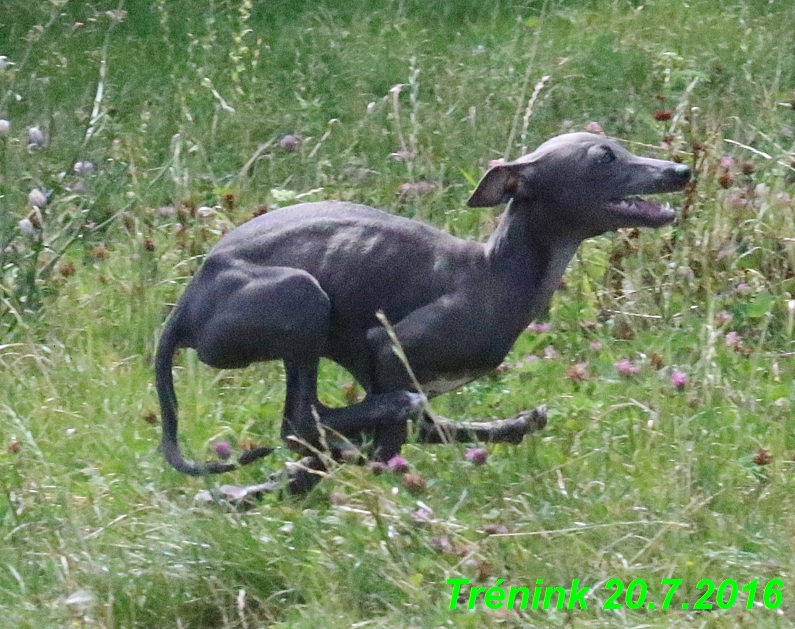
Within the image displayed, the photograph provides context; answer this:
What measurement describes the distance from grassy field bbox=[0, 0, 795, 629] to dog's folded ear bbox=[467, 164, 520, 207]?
0.73 m

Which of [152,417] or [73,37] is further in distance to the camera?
[73,37]

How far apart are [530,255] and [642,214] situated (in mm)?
318

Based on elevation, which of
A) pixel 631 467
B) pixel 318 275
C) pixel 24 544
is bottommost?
pixel 24 544

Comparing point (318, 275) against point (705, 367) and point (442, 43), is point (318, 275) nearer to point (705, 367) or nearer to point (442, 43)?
point (705, 367)

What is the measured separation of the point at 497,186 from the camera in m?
4.04

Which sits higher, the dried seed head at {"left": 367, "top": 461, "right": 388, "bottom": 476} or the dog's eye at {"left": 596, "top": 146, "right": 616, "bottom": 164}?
the dog's eye at {"left": 596, "top": 146, "right": 616, "bottom": 164}

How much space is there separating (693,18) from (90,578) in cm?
584

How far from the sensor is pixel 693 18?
27.4ft

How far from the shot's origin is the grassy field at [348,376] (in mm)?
3572

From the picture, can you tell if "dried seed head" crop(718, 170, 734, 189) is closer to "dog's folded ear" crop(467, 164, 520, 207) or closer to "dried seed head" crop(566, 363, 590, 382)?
"dried seed head" crop(566, 363, 590, 382)

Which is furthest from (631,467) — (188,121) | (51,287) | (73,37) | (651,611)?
(73,37)

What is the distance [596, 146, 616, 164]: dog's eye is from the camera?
397cm

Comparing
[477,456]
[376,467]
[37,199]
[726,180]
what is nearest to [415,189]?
[726,180]

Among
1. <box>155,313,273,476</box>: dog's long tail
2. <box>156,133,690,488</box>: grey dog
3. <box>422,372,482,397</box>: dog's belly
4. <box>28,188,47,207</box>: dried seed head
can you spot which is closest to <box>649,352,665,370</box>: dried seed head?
<box>156,133,690,488</box>: grey dog
